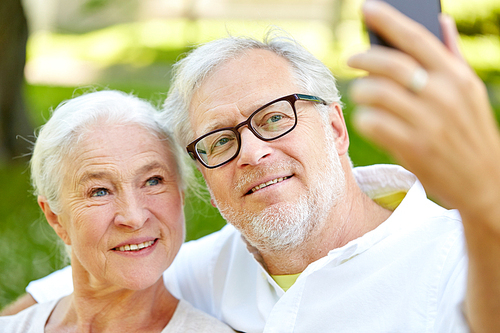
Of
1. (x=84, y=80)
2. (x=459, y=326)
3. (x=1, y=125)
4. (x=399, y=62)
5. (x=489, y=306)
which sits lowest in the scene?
(x=84, y=80)

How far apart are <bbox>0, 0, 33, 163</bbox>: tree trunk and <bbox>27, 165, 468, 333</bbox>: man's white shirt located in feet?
15.6

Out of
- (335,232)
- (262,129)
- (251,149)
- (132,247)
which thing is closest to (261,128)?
(262,129)

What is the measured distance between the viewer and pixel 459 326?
6.08 ft

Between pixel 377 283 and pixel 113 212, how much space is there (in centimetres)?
138

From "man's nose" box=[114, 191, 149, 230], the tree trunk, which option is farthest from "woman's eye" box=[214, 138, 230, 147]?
the tree trunk

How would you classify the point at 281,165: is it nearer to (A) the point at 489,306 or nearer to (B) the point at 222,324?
(B) the point at 222,324

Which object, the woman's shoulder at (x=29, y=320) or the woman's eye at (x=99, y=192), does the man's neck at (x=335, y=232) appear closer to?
the woman's eye at (x=99, y=192)

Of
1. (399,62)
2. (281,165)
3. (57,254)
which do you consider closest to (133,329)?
(281,165)

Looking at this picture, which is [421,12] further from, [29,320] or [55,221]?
[29,320]

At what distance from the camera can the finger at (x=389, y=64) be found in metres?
1.21

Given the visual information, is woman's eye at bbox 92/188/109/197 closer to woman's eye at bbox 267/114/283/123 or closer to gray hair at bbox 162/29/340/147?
gray hair at bbox 162/29/340/147

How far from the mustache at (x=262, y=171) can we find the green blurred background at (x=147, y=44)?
3.04 metres

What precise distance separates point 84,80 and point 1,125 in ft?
19.9

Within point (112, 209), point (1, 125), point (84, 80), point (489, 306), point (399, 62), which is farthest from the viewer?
point (84, 80)
